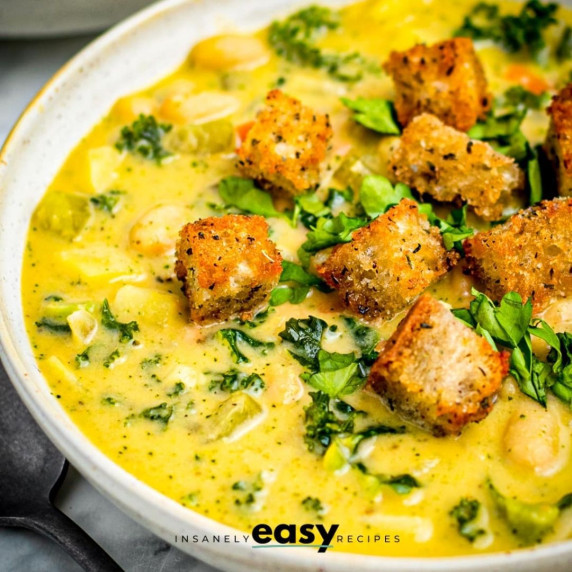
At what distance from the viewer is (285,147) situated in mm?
3676

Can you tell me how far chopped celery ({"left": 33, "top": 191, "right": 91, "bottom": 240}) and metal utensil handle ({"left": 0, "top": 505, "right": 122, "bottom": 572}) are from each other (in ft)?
3.79

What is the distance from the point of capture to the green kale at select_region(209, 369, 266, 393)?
3.10 metres

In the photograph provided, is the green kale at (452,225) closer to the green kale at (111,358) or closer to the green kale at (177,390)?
the green kale at (177,390)

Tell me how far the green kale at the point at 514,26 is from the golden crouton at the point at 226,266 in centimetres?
199

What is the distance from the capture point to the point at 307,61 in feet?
14.6

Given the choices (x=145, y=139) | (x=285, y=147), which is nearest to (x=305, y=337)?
(x=285, y=147)

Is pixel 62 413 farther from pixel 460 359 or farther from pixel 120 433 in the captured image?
pixel 460 359

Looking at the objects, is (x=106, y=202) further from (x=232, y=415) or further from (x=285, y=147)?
(x=232, y=415)

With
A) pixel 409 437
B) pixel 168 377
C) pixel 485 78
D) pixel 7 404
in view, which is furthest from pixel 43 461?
pixel 485 78

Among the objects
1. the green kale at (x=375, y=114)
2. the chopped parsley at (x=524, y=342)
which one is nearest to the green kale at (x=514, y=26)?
the green kale at (x=375, y=114)

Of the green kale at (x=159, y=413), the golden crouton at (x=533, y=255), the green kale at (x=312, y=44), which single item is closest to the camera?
the green kale at (x=159, y=413)

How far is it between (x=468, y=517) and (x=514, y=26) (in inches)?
111

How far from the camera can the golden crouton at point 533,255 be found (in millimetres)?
3244

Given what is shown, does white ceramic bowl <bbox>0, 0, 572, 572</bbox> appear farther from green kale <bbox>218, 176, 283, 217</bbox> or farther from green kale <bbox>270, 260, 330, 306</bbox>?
green kale <bbox>270, 260, 330, 306</bbox>
